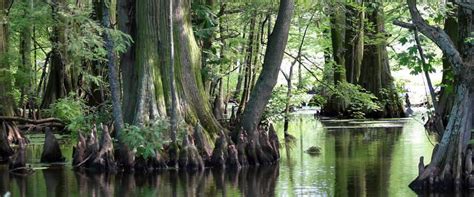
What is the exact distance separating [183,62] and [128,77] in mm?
994

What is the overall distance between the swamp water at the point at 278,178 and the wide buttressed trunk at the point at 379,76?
832cm

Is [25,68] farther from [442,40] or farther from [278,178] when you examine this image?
[442,40]

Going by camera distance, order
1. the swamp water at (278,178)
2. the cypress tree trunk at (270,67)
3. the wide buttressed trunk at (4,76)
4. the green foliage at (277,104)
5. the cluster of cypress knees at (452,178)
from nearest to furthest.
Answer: the cluster of cypress knees at (452,178)
the swamp water at (278,178)
the cypress tree trunk at (270,67)
the wide buttressed trunk at (4,76)
the green foliage at (277,104)

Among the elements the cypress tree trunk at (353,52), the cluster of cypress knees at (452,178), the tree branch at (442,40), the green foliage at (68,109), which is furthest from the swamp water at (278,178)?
the cypress tree trunk at (353,52)

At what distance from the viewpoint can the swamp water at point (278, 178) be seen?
1175 cm

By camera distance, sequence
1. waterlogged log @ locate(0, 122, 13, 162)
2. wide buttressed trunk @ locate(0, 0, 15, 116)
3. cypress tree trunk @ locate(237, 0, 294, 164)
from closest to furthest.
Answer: cypress tree trunk @ locate(237, 0, 294, 164)
waterlogged log @ locate(0, 122, 13, 162)
wide buttressed trunk @ locate(0, 0, 15, 116)

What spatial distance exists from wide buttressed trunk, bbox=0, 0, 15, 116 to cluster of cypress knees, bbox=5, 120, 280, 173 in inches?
143

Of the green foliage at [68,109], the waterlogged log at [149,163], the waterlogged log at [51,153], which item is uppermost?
the green foliage at [68,109]

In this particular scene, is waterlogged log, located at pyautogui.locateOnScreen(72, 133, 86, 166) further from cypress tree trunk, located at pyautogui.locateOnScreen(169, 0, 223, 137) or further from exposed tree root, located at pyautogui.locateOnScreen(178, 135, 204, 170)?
cypress tree trunk, located at pyautogui.locateOnScreen(169, 0, 223, 137)

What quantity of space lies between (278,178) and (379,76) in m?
14.3

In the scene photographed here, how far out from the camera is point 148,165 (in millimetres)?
13953

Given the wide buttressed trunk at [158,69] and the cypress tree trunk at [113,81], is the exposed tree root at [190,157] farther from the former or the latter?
the cypress tree trunk at [113,81]

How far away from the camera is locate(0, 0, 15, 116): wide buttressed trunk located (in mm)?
17812

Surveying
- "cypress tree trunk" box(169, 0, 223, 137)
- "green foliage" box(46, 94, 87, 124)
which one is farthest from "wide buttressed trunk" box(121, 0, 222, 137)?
"green foliage" box(46, 94, 87, 124)
